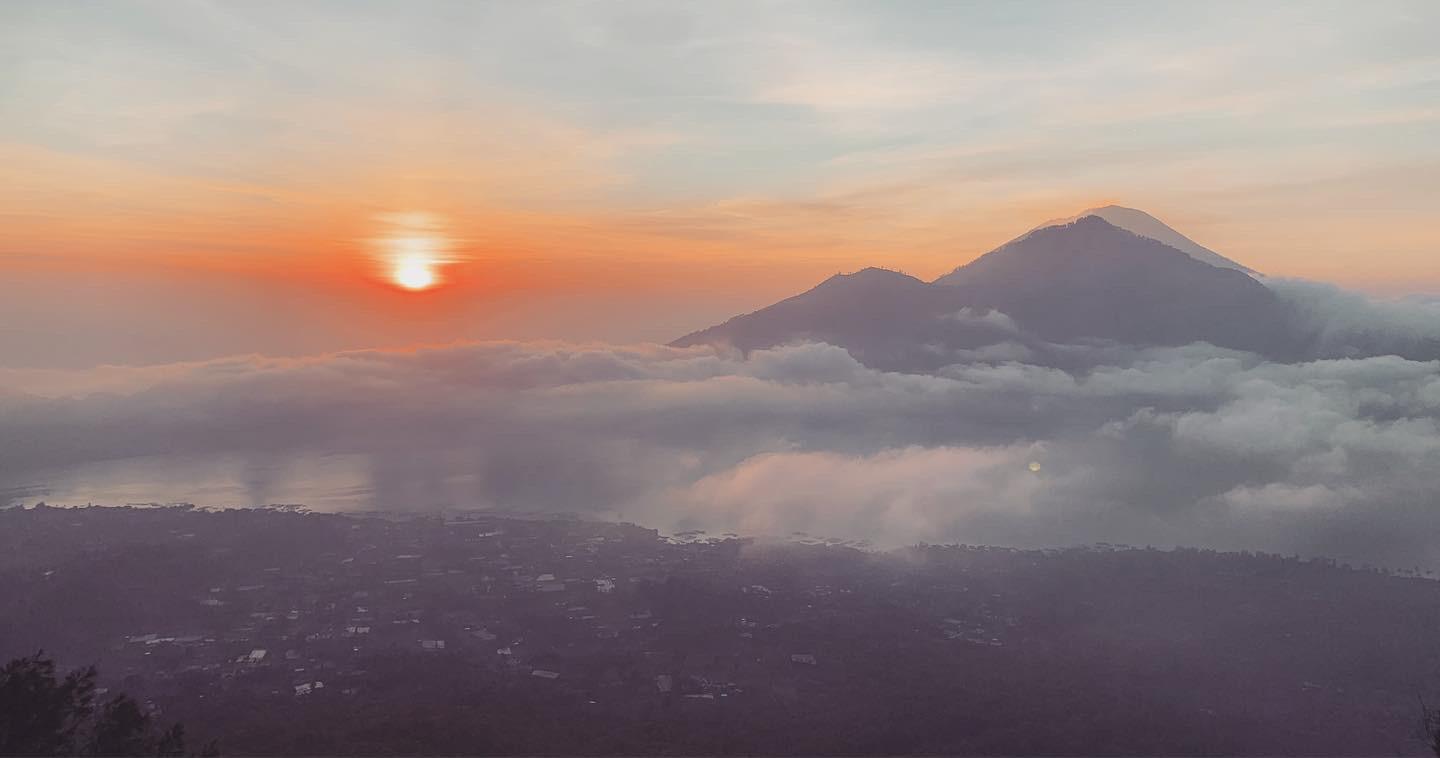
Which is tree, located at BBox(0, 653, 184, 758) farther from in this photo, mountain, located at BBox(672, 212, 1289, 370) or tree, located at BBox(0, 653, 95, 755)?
mountain, located at BBox(672, 212, 1289, 370)

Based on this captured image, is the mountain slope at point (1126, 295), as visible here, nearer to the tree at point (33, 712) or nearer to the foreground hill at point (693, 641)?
the foreground hill at point (693, 641)

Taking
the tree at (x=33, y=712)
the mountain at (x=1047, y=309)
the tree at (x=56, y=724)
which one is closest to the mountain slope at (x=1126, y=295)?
the mountain at (x=1047, y=309)

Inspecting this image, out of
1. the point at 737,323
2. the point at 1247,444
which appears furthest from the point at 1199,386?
the point at 737,323

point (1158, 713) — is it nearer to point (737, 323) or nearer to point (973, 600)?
point (973, 600)

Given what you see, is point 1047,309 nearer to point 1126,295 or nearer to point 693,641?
point 1126,295

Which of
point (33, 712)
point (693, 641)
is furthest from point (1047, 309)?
point (33, 712)

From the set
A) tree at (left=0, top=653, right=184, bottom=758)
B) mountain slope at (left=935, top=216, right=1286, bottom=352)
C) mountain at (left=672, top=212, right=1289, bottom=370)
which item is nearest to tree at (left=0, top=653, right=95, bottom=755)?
tree at (left=0, top=653, right=184, bottom=758)

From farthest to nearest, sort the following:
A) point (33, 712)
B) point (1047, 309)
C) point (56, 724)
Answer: point (1047, 309) < point (56, 724) < point (33, 712)

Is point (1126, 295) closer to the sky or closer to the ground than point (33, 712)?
closer to the sky
